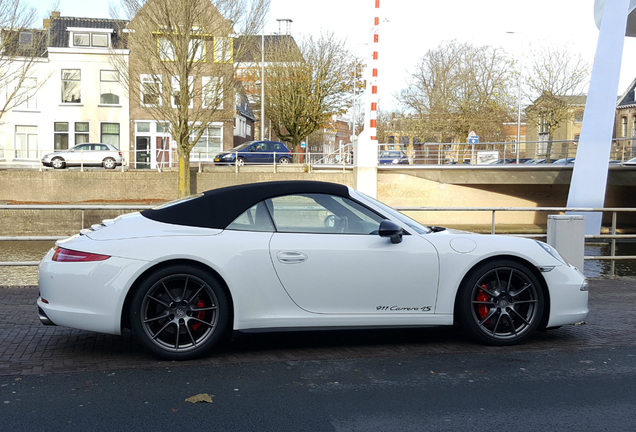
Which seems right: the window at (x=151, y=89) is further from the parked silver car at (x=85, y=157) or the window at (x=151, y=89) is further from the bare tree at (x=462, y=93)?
the bare tree at (x=462, y=93)

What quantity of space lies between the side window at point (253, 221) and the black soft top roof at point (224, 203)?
0.03 m

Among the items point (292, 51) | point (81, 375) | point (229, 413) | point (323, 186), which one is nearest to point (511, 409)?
point (229, 413)

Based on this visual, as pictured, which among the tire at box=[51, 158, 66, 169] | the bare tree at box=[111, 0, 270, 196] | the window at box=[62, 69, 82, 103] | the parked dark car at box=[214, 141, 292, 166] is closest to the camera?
the bare tree at box=[111, 0, 270, 196]

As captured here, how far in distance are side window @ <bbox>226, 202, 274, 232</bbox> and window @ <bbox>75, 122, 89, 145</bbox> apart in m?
42.4

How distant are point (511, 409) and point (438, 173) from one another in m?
33.4

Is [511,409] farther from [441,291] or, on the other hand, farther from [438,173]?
[438,173]

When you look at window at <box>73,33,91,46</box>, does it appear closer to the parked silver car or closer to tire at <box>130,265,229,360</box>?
the parked silver car

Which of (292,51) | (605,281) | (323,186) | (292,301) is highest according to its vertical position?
(292,51)

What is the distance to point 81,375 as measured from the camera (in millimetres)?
4453

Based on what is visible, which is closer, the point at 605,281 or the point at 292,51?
the point at 605,281

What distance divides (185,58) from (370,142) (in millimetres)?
9364

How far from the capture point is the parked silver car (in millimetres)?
36281

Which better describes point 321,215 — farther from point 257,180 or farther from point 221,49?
point 257,180

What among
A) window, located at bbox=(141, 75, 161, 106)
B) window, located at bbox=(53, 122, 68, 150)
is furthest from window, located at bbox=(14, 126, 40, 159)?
window, located at bbox=(141, 75, 161, 106)
